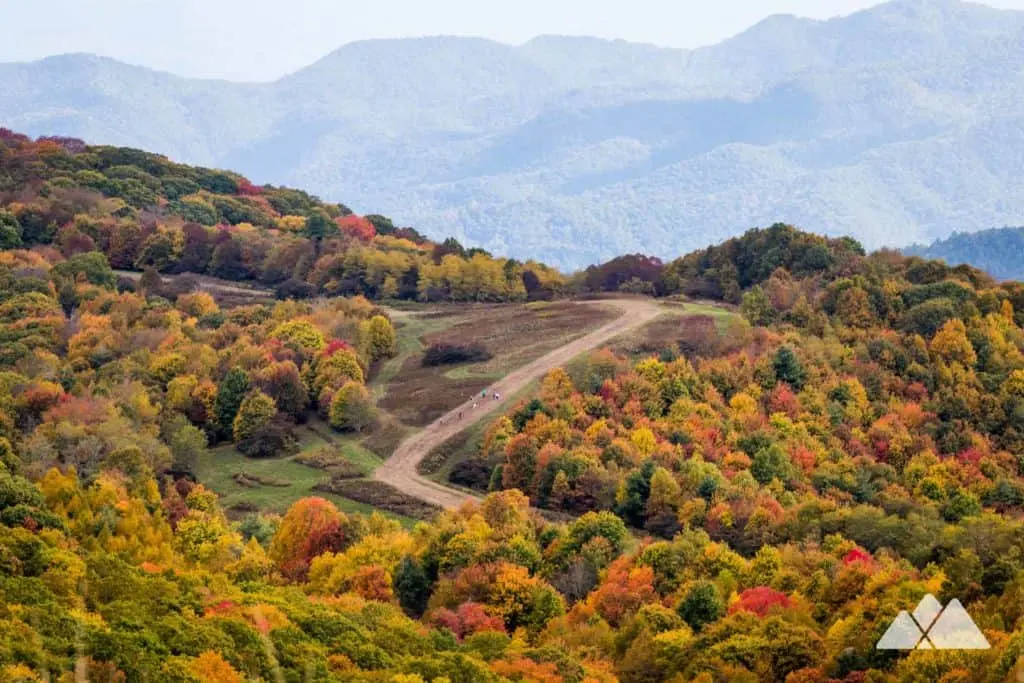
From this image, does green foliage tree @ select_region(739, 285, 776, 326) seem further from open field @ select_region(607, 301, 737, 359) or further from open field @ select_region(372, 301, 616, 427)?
open field @ select_region(372, 301, 616, 427)

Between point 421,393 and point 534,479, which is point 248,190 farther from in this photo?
point 534,479

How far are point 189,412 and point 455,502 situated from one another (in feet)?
67.4

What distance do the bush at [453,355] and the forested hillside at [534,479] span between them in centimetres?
395

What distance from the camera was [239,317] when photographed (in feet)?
306

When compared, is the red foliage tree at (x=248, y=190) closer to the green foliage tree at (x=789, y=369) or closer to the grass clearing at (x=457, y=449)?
the grass clearing at (x=457, y=449)

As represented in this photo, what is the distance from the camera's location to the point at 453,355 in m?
87.9

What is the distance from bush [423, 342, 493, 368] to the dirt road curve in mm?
4901

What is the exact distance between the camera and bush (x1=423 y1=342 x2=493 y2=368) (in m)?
87.4

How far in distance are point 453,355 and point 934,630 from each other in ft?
180

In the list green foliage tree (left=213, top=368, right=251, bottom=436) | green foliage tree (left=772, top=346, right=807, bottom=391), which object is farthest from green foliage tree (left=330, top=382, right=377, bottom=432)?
green foliage tree (left=772, top=346, right=807, bottom=391)

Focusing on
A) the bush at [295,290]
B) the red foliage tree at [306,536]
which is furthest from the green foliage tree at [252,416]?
the bush at [295,290]

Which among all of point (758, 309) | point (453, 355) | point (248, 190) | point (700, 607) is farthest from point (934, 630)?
point (248, 190)

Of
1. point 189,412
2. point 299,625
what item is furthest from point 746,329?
point 299,625

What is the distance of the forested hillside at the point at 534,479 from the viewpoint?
37.5 meters
